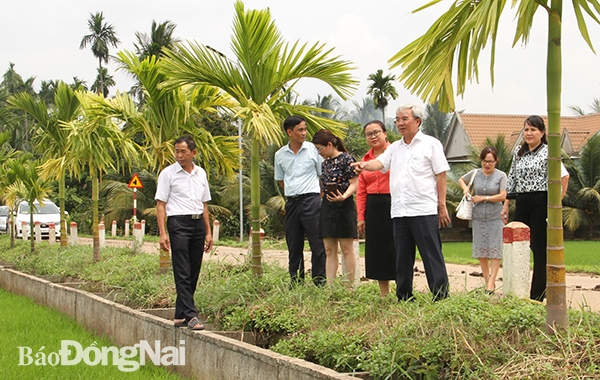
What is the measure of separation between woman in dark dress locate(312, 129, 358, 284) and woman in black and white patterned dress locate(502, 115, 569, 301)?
5.14ft

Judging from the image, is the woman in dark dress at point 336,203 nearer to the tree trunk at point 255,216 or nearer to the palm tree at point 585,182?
the tree trunk at point 255,216

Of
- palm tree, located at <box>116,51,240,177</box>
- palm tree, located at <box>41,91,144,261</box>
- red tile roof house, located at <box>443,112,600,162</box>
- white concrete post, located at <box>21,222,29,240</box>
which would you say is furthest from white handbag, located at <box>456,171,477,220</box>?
red tile roof house, located at <box>443,112,600,162</box>

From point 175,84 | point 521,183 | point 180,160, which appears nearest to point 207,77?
point 175,84

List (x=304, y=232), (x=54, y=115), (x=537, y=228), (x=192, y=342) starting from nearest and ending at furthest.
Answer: (x=192, y=342) → (x=537, y=228) → (x=304, y=232) → (x=54, y=115)

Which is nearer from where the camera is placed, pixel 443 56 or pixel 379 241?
pixel 443 56

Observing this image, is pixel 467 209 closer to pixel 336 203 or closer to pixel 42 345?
pixel 336 203

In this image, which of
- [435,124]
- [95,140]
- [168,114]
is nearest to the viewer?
[168,114]

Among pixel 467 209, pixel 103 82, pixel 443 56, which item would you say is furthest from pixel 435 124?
pixel 443 56

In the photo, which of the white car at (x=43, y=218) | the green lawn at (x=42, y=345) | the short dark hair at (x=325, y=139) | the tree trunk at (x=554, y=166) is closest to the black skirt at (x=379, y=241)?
the short dark hair at (x=325, y=139)

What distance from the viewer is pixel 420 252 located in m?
6.43

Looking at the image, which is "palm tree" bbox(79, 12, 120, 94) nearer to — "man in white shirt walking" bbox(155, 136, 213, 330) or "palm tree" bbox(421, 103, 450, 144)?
"palm tree" bbox(421, 103, 450, 144)

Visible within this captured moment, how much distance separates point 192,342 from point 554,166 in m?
3.47

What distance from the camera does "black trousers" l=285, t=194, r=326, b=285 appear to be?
811 centimetres

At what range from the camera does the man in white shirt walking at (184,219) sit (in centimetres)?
734
